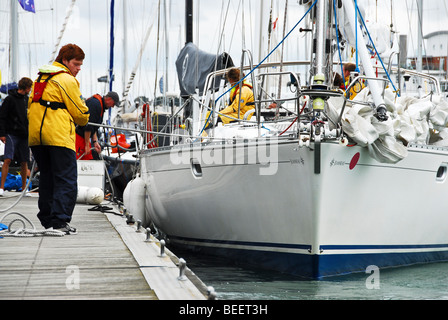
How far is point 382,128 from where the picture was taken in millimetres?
6082

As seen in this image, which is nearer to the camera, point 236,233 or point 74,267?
point 74,267

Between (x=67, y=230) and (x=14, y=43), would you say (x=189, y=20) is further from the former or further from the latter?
(x=14, y=43)

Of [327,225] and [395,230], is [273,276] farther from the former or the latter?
[395,230]

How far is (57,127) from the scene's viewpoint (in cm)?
611

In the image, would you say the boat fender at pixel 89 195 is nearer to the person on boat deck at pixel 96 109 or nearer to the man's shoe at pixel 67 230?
the person on boat deck at pixel 96 109

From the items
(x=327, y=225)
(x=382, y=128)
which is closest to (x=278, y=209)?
(x=327, y=225)

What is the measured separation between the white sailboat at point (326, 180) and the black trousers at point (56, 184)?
1.49 meters

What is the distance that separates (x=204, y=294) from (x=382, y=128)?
2.87 metres

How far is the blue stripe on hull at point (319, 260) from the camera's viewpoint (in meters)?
6.25

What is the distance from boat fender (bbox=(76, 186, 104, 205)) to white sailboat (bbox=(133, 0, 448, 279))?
2.92 meters

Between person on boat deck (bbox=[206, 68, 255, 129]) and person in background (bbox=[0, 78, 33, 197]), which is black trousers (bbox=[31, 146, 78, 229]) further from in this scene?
person in background (bbox=[0, 78, 33, 197])

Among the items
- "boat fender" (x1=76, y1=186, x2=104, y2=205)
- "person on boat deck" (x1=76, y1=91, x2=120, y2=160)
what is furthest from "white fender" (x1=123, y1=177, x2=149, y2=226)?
"boat fender" (x1=76, y1=186, x2=104, y2=205)

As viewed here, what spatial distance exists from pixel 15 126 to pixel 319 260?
5.67 meters

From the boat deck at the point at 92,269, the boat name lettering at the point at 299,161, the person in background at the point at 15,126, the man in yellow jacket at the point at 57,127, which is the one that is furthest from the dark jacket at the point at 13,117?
the boat name lettering at the point at 299,161
